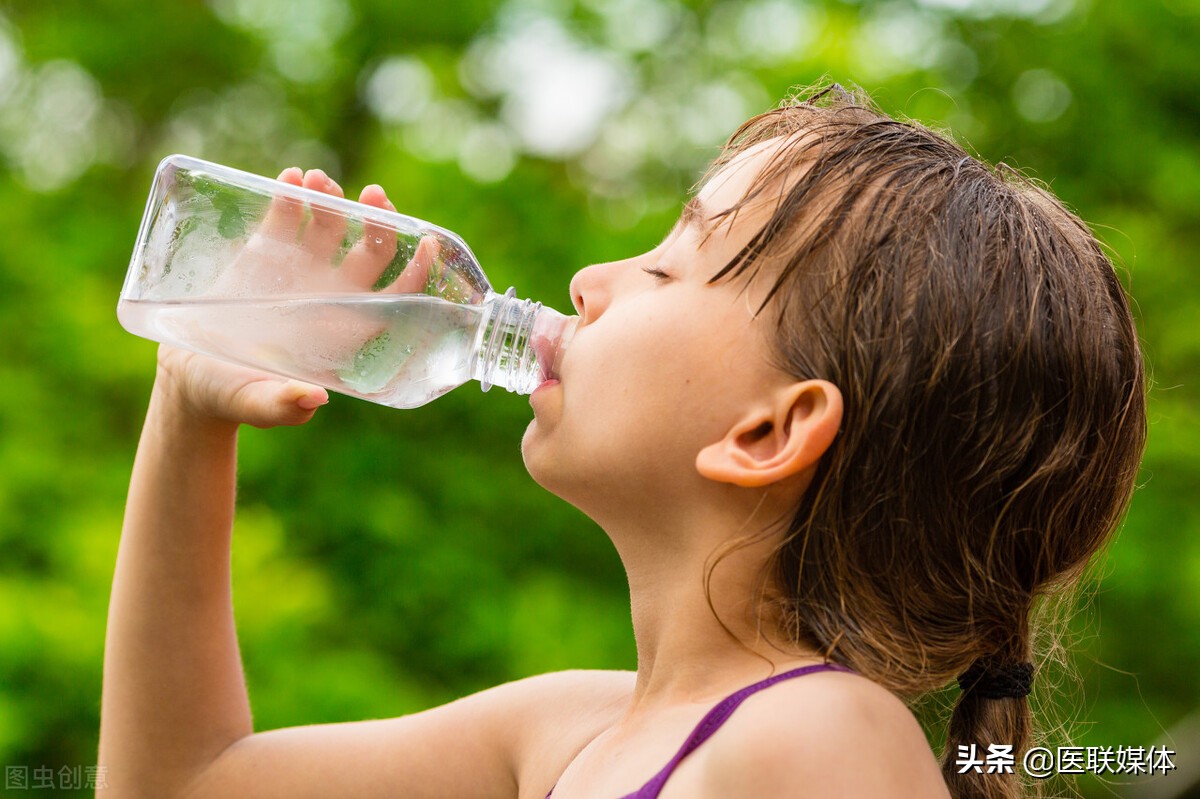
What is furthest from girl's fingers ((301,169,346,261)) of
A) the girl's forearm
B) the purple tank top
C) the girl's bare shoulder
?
the purple tank top

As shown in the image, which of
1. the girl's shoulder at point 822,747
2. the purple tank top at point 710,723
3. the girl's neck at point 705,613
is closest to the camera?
the girl's shoulder at point 822,747

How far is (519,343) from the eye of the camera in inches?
70.9

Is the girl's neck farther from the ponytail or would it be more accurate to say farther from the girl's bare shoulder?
the ponytail

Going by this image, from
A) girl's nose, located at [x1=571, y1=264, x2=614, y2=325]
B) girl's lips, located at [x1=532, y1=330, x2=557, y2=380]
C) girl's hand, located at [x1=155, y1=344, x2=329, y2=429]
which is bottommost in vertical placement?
girl's hand, located at [x1=155, y1=344, x2=329, y2=429]

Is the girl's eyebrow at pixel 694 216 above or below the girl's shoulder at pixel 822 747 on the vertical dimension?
above

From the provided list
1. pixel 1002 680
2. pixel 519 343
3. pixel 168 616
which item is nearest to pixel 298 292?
pixel 519 343

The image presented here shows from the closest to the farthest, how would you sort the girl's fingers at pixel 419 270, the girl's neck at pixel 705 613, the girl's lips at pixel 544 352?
the girl's neck at pixel 705 613
the girl's lips at pixel 544 352
the girl's fingers at pixel 419 270

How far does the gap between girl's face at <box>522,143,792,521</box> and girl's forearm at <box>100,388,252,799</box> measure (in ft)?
1.84

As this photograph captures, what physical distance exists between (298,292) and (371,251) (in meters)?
0.12

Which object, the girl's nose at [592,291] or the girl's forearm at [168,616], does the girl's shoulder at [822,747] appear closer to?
the girl's nose at [592,291]

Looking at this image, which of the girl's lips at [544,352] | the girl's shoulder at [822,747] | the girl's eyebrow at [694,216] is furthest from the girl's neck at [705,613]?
the girl's eyebrow at [694,216]

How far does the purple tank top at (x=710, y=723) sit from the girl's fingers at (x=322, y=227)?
0.84 metres

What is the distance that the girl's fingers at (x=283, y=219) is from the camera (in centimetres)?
177

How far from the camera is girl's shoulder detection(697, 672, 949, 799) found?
1211 mm
